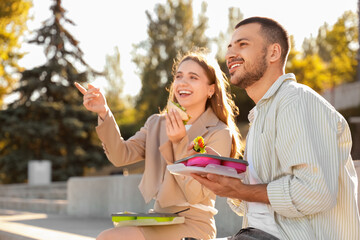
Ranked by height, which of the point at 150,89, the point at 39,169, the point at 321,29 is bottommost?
the point at 39,169

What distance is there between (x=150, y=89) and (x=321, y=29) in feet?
64.6

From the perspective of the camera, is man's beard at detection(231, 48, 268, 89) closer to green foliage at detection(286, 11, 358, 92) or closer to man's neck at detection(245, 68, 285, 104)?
man's neck at detection(245, 68, 285, 104)

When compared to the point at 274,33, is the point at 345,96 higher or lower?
higher

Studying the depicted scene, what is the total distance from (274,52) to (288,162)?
20.0 inches

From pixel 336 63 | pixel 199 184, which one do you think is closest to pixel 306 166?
pixel 199 184

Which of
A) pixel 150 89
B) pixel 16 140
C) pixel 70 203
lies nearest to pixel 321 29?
pixel 150 89

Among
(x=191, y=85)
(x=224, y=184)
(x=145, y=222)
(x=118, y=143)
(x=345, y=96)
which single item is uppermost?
(x=345, y=96)

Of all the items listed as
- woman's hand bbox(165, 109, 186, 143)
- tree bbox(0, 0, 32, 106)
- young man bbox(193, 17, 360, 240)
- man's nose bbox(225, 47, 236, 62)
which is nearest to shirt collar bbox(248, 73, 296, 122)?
young man bbox(193, 17, 360, 240)

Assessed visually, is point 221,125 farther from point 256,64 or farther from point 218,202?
point 218,202

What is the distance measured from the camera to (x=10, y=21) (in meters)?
22.4

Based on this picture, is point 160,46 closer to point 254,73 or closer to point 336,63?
point 336,63

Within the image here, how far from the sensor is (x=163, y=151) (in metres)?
3.20

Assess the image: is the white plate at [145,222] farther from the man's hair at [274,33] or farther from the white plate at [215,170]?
the man's hair at [274,33]

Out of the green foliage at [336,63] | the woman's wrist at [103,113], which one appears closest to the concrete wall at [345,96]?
the green foliage at [336,63]
